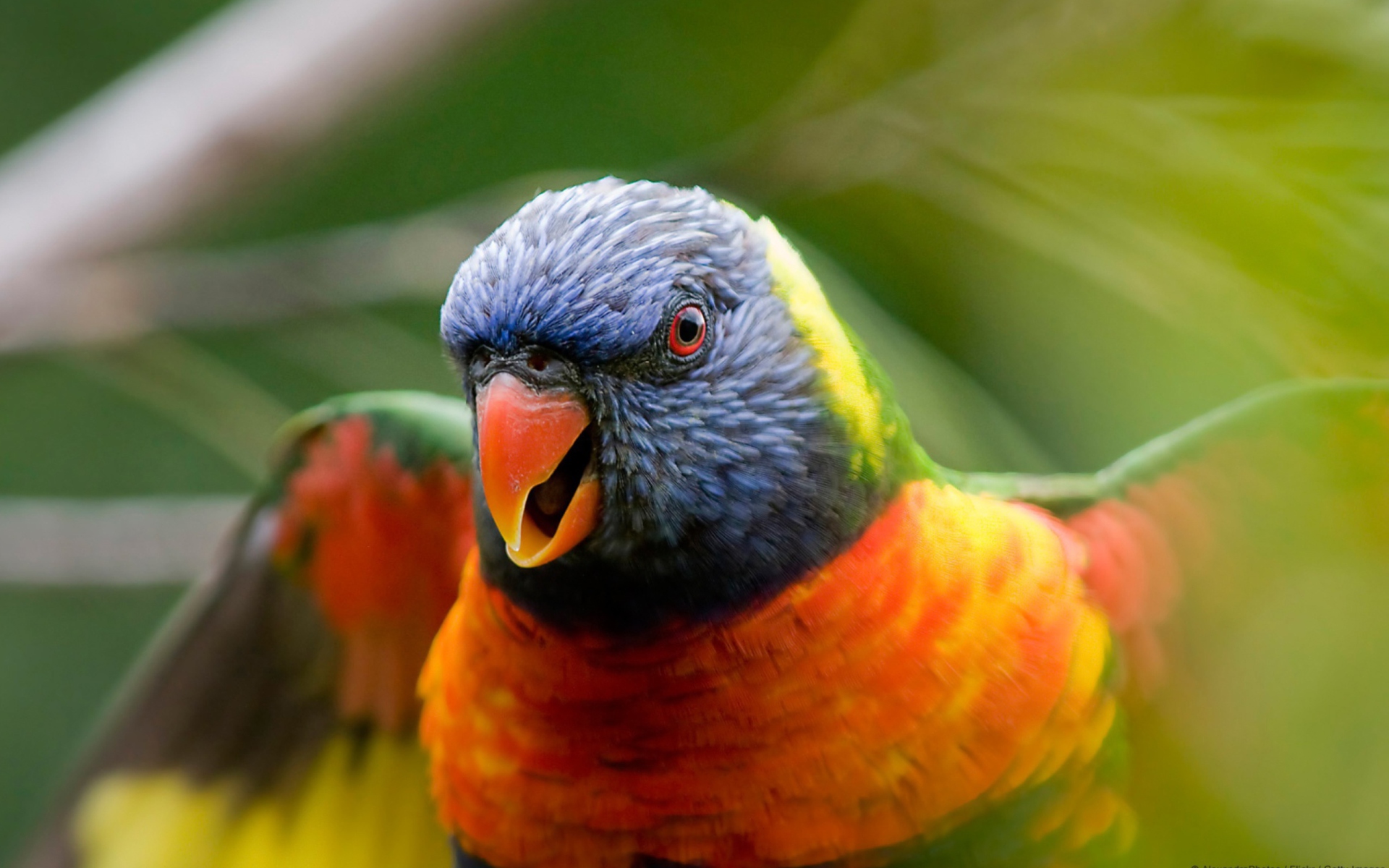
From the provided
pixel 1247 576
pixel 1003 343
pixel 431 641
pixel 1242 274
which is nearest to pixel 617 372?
pixel 1003 343

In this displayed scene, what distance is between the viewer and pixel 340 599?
6.90 feet

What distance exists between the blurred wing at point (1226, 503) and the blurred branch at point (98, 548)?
5.93ft

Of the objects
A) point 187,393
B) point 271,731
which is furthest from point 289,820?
point 187,393

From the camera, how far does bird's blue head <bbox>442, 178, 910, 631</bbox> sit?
1189mm

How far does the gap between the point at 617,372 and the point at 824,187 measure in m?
0.42

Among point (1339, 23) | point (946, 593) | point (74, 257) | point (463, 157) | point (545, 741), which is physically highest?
point (463, 157)

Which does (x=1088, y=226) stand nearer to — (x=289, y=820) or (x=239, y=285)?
(x=289, y=820)

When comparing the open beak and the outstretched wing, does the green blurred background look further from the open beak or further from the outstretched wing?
the outstretched wing

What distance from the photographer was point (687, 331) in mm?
1242

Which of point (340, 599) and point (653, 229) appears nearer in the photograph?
point (653, 229)

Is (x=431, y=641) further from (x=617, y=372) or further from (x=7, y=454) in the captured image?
(x=7, y=454)

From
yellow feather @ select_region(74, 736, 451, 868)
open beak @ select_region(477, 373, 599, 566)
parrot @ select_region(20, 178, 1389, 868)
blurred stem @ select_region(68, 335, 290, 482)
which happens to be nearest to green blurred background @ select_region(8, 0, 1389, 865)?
blurred stem @ select_region(68, 335, 290, 482)

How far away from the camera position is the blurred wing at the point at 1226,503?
4.32 feet

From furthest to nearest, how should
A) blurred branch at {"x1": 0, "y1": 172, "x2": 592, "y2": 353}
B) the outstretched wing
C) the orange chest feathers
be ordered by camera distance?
blurred branch at {"x1": 0, "y1": 172, "x2": 592, "y2": 353} < the outstretched wing < the orange chest feathers
